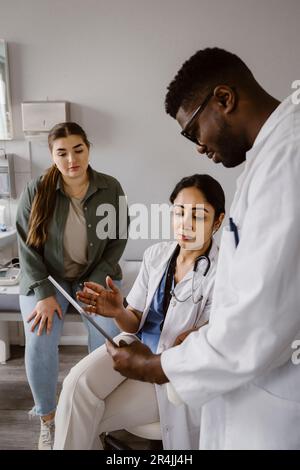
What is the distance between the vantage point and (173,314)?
127 cm

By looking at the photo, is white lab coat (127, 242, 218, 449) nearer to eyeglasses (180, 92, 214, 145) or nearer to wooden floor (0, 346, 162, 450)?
wooden floor (0, 346, 162, 450)

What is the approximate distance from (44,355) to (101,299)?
59 cm

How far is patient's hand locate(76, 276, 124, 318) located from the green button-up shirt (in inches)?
18.7

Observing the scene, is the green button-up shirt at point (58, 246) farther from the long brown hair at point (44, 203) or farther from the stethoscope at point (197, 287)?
the stethoscope at point (197, 287)

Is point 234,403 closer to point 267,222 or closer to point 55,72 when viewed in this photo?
point 267,222

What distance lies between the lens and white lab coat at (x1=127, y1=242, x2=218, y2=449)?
1.15 metres

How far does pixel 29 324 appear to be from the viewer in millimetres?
1660

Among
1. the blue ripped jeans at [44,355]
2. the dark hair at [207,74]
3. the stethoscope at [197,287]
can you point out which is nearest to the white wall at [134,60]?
the blue ripped jeans at [44,355]

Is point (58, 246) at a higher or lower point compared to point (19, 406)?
higher

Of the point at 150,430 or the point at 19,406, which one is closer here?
the point at 150,430

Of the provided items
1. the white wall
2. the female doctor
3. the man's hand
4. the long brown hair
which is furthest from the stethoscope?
the white wall

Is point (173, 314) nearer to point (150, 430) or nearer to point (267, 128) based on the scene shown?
point (150, 430)

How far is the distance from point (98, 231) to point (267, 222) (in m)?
1.19

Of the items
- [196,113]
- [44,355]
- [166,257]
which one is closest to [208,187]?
[166,257]
